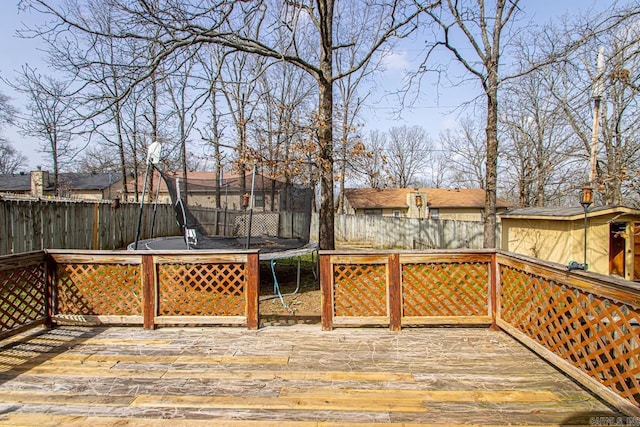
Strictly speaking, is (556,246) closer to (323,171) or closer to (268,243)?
(323,171)

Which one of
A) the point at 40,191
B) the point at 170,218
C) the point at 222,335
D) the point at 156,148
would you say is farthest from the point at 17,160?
the point at 222,335

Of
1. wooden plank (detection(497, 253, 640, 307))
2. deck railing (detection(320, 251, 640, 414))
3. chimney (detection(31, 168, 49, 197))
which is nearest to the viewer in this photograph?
wooden plank (detection(497, 253, 640, 307))

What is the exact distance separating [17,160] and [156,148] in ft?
138

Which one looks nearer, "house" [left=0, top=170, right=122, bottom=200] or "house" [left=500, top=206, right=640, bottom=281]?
"house" [left=500, top=206, right=640, bottom=281]

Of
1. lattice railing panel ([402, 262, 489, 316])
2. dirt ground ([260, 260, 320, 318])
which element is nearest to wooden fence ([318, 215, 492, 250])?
dirt ground ([260, 260, 320, 318])

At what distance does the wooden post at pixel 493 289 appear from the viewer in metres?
3.77

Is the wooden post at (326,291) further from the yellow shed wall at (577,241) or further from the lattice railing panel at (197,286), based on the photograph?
the yellow shed wall at (577,241)

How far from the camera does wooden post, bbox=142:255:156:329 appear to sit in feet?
12.6

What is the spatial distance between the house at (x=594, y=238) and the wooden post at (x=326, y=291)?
23.7 feet

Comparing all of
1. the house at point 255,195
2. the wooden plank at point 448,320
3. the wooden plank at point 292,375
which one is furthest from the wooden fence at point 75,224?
the wooden plank at point 292,375

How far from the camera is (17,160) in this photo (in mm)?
36875

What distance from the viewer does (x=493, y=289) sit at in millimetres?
3807

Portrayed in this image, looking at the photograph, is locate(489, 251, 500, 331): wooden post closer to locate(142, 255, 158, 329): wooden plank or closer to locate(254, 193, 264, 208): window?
locate(142, 255, 158, 329): wooden plank

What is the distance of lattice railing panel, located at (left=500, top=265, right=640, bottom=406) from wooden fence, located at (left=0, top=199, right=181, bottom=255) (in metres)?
7.64
